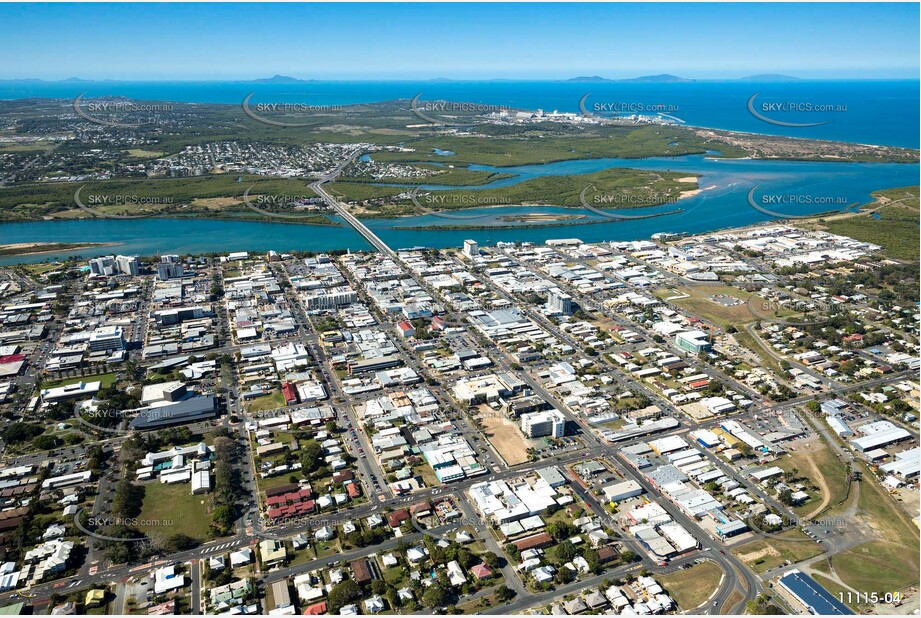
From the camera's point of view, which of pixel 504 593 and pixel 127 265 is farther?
pixel 127 265

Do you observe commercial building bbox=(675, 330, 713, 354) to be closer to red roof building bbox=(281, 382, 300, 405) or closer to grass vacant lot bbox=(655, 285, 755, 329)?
grass vacant lot bbox=(655, 285, 755, 329)

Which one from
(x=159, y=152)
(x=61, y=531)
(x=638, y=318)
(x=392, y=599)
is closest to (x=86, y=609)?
(x=61, y=531)

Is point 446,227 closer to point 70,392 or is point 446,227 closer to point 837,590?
point 70,392

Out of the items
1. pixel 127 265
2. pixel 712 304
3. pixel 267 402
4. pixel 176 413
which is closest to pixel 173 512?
pixel 176 413

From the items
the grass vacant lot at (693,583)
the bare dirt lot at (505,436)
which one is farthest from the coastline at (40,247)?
the grass vacant lot at (693,583)

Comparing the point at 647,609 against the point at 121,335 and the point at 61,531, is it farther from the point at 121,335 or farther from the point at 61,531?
the point at 121,335

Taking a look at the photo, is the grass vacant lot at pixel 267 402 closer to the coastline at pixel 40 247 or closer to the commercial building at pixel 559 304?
the commercial building at pixel 559 304
